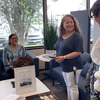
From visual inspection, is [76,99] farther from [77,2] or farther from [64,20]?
[77,2]

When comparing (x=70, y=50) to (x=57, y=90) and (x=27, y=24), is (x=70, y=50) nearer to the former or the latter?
(x=57, y=90)

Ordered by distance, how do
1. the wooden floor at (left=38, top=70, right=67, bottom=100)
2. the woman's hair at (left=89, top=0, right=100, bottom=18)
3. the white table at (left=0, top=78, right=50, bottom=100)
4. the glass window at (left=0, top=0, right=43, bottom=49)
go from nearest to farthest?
the woman's hair at (left=89, top=0, right=100, bottom=18) → the white table at (left=0, top=78, right=50, bottom=100) → the wooden floor at (left=38, top=70, right=67, bottom=100) → the glass window at (left=0, top=0, right=43, bottom=49)

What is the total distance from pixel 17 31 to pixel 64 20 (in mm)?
2256

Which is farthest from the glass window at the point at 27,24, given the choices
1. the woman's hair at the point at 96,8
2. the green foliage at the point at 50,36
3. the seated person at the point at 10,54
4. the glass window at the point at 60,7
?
the woman's hair at the point at 96,8

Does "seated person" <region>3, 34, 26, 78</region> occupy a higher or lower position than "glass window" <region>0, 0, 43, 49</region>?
lower

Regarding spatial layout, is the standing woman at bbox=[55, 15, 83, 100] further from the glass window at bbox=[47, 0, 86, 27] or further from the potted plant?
the glass window at bbox=[47, 0, 86, 27]

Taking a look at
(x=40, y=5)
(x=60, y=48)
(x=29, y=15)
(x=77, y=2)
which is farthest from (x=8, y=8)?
(x=60, y=48)

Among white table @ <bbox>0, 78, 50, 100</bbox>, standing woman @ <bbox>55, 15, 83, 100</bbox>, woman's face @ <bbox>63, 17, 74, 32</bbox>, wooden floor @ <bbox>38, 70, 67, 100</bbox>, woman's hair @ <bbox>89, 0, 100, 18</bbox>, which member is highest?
woman's hair @ <bbox>89, 0, 100, 18</bbox>

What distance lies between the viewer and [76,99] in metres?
2.03

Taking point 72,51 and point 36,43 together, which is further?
point 36,43

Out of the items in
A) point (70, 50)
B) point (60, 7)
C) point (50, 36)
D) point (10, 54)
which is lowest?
point (10, 54)

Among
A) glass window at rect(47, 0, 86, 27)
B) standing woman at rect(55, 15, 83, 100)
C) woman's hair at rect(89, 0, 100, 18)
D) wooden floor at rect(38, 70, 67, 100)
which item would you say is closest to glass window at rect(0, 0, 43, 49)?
glass window at rect(47, 0, 86, 27)

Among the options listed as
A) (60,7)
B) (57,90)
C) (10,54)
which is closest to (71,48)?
(57,90)

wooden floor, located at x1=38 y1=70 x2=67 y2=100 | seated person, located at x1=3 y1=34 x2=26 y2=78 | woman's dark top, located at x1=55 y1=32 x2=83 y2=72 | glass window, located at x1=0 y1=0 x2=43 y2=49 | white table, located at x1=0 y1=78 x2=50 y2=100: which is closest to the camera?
white table, located at x1=0 y1=78 x2=50 y2=100
